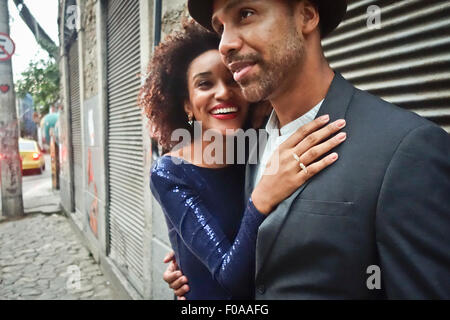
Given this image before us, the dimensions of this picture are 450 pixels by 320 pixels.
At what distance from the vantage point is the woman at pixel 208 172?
119 cm

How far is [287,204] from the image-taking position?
1125mm

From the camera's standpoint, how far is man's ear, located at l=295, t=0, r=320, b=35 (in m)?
1.25

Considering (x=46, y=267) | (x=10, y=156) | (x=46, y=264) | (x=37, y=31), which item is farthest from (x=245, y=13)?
(x=37, y=31)

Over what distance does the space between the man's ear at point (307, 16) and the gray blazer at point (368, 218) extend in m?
0.26

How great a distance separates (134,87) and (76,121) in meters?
4.84

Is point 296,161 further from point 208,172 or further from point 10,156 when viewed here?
point 10,156

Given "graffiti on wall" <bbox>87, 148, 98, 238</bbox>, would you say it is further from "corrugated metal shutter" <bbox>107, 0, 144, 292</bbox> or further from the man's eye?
the man's eye

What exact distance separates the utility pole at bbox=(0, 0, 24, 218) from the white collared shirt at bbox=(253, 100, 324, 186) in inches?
338

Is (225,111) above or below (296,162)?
above

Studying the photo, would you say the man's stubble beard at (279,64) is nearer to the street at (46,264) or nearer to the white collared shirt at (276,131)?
the white collared shirt at (276,131)

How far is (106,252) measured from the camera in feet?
18.7

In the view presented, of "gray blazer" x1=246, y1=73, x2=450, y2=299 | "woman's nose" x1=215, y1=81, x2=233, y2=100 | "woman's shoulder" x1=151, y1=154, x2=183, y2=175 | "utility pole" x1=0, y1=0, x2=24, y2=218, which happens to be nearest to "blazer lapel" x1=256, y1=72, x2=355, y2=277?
"gray blazer" x1=246, y1=73, x2=450, y2=299

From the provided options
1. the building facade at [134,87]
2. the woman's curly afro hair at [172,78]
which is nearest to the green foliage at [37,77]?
the building facade at [134,87]

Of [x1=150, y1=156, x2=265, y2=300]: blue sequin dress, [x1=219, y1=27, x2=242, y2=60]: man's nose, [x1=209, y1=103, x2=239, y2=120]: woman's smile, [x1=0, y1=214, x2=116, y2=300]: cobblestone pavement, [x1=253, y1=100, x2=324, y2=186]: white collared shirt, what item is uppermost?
[x1=219, y1=27, x2=242, y2=60]: man's nose
